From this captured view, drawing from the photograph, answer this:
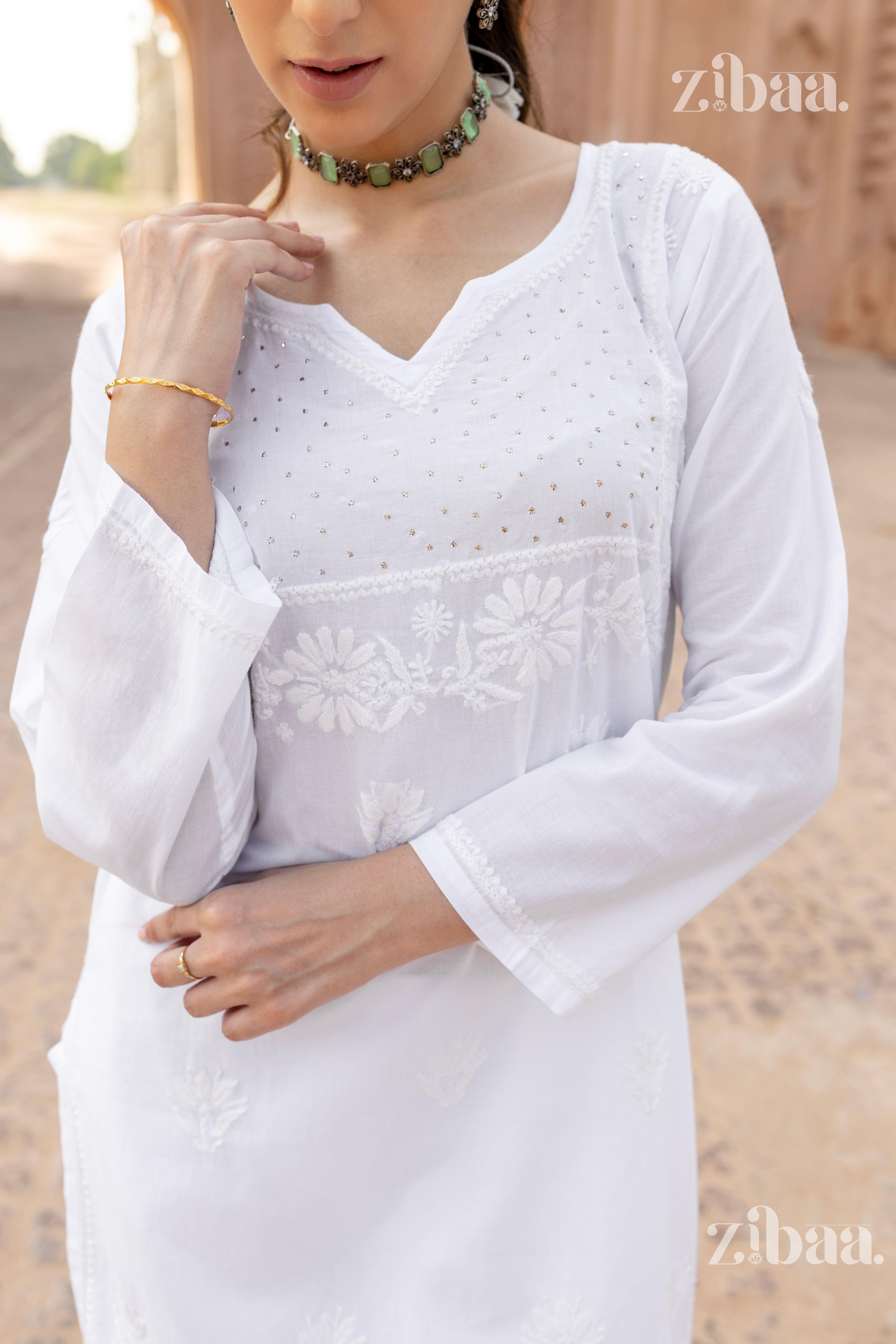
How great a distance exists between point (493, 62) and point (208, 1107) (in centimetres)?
109

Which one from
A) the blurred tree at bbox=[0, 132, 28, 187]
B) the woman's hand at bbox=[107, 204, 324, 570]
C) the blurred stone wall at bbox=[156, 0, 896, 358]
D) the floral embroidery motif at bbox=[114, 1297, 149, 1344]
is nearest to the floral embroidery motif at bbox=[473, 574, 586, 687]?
the woman's hand at bbox=[107, 204, 324, 570]

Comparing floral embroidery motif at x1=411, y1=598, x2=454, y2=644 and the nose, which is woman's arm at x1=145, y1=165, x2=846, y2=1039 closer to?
floral embroidery motif at x1=411, y1=598, x2=454, y2=644

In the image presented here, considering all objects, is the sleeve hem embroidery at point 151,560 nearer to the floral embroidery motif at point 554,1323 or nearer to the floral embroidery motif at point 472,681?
the floral embroidery motif at point 472,681

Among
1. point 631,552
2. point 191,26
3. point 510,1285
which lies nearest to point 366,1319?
point 510,1285

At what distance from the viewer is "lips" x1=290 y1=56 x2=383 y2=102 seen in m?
0.89

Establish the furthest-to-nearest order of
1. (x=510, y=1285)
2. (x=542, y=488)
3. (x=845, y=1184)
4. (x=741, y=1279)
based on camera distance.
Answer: (x=845, y=1184) < (x=741, y=1279) < (x=510, y=1285) < (x=542, y=488)

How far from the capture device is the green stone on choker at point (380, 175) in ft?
3.34

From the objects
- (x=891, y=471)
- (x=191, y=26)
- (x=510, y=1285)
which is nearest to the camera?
(x=510, y=1285)

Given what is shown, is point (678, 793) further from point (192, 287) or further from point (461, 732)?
point (192, 287)

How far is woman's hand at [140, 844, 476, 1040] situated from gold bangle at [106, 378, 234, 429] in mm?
401

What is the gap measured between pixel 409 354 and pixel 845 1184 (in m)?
1.88

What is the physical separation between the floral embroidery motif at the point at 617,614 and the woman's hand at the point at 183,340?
0.33 m

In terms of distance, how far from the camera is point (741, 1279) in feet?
6.40

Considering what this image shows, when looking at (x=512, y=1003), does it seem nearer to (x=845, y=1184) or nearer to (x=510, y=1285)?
(x=510, y=1285)
